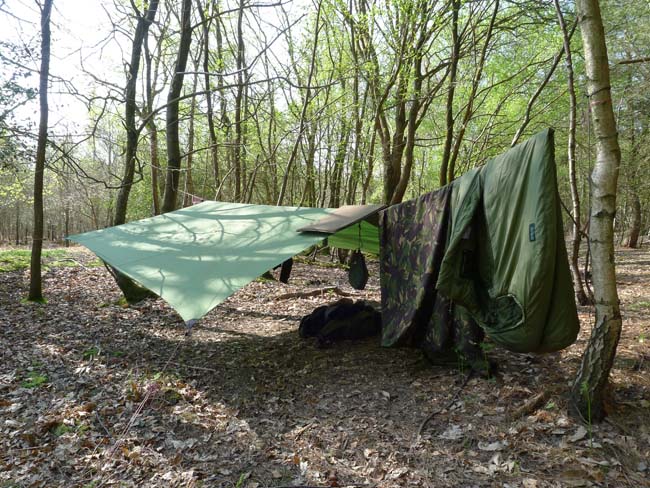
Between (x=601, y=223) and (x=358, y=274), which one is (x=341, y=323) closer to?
(x=358, y=274)

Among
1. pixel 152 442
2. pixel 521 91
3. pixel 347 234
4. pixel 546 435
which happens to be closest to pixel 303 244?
pixel 347 234

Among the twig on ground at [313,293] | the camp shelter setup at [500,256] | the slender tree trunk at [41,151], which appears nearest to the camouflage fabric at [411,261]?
the camp shelter setup at [500,256]

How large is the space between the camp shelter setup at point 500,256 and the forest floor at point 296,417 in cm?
57

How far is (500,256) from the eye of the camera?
195cm

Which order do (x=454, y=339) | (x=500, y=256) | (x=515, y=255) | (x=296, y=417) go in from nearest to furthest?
(x=515, y=255)
(x=500, y=256)
(x=296, y=417)
(x=454, y=339)

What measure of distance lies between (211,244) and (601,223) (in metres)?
3.04

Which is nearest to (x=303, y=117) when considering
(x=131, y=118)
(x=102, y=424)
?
(x=131, y=118)

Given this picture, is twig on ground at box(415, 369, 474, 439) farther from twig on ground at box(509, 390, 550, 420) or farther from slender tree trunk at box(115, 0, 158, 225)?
slender tree trunk at box(115, 0, 158, 225)

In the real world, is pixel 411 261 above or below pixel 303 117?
below

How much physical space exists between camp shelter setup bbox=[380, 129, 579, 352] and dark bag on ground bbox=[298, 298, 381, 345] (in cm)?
95

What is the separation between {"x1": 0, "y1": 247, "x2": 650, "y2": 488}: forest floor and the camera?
1.89 meters

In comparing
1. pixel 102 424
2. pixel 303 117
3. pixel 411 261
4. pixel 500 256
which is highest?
pixel 303 117

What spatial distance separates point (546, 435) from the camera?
1.99 meters

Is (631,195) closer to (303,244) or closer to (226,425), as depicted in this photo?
(303,244)
